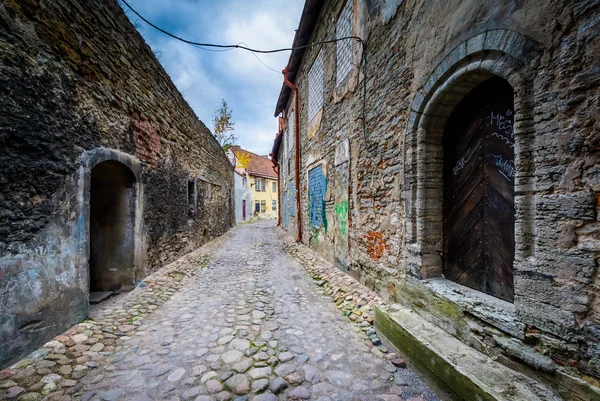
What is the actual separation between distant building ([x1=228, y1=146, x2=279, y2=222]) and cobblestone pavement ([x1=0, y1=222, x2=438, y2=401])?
18.3 meters

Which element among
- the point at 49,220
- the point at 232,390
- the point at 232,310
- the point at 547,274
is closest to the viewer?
the point at 547,274

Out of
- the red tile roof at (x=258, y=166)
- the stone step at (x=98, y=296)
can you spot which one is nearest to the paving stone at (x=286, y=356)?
the stone step at (x=98, y=296)

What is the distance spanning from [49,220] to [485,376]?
3.97m

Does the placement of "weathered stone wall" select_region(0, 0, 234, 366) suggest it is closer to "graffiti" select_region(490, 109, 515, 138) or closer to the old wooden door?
Result: the old wooden door

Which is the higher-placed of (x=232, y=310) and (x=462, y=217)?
(x=462, y=217)

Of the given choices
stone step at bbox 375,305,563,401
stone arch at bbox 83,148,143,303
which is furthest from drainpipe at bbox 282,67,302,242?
stone step at bbox 375,305,563,401

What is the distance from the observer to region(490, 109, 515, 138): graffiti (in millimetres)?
2107

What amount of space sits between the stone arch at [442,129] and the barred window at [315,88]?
4.03 m

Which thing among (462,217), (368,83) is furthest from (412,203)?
(368,83)

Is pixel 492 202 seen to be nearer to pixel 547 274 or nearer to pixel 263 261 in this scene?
pixel 547 274

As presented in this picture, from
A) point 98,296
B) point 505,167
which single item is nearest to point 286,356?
point 505,167

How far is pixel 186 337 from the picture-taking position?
107 inches

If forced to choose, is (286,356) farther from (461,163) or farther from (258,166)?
(258,166)

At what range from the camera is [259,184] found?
2719cm
